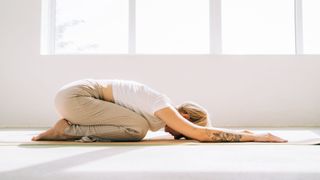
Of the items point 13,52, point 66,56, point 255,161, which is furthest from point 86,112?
point 13,52

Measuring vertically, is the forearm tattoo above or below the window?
below

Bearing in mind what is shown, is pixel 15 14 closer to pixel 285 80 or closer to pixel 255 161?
pixel 285 80

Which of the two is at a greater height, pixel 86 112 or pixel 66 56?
pixel 66 56

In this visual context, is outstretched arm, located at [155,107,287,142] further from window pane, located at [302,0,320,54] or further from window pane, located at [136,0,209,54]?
window pane, located at [302,0,320,54]

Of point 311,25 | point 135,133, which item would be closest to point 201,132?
point 135,133

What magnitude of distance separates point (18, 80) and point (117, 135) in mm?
2383

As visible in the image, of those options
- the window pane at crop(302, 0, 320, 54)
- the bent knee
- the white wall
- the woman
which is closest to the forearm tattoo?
the woman

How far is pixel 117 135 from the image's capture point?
2.23 metres

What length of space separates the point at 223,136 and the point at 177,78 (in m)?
2.02

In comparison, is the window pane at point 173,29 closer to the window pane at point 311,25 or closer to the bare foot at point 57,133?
the window pane at point 311,25

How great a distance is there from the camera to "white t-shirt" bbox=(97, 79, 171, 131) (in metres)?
2.12

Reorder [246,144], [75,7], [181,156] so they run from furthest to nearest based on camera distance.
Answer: [75,7] → [246,144] → [181,156]

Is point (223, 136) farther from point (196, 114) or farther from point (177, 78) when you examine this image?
point (177, 78)

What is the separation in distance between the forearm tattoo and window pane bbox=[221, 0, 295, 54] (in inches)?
96.5
